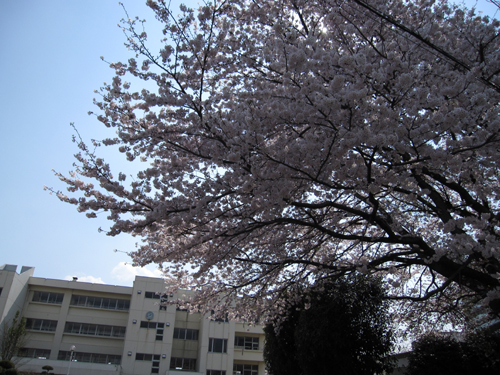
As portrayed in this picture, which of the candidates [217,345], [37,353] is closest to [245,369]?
[217,345]

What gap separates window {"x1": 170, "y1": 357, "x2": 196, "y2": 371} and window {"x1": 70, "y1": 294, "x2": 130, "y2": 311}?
5518 mm

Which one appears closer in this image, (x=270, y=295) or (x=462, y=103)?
(x=462, y=103)

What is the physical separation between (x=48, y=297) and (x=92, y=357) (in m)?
5.92

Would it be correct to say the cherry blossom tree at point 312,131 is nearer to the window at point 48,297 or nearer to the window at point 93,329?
the window at point 93,329

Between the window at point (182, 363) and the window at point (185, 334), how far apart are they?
1.49m

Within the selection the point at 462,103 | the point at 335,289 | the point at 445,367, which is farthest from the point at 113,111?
the point at 445,367

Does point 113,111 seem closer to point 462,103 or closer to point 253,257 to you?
point 253,257

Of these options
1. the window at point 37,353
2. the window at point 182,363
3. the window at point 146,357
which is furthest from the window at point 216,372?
the window at point 37,353

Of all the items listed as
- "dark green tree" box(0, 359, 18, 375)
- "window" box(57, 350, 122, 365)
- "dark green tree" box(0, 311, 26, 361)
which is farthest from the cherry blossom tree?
"window" box(57, 350, 122, 365)

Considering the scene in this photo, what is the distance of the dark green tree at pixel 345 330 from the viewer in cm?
783

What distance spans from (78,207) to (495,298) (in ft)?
24.6

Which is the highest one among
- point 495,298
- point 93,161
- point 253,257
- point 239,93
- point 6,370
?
point 239,93

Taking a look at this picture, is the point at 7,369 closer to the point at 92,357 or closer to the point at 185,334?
the point at 92,357

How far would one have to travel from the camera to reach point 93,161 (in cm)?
652
